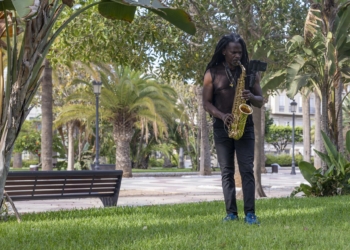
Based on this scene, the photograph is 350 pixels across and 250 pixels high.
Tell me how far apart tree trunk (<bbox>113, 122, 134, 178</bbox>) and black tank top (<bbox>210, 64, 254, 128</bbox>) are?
22149mm

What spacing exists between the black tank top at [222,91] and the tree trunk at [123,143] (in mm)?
22149

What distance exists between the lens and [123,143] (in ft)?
93.1

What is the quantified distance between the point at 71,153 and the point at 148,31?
16970 mm

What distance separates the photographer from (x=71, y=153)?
94.0 ft

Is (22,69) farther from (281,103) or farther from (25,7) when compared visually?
(281,103)

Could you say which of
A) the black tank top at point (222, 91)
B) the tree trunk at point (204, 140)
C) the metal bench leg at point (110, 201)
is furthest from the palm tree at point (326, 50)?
the tree trunk at point (204, 140)

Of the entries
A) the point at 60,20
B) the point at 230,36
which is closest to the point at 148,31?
the point at 60,20

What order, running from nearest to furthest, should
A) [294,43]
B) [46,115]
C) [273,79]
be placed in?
[294,43], [273,79], [46,115]

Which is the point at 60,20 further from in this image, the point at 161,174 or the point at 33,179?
the point at 161,174

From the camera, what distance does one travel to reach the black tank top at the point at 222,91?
6086mm

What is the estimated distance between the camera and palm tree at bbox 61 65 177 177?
26.9m

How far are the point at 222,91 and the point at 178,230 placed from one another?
150cm

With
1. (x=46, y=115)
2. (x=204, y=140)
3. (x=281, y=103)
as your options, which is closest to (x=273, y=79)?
(x=46, y=115)

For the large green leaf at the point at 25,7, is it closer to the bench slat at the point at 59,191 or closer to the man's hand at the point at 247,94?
the man's hand at the point at 247,94
